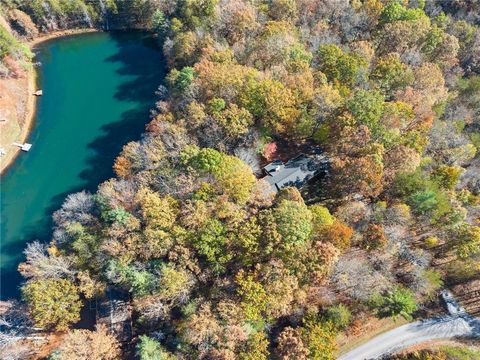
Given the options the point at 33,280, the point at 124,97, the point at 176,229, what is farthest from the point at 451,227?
the point at 124,97

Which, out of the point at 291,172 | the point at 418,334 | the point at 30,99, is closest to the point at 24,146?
the point at 30,99

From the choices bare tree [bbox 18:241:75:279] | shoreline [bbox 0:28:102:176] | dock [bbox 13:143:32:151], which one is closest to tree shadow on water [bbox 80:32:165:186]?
dock [bbox 13:143:32:151]

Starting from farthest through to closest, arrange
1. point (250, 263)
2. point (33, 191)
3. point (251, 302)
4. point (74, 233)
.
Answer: point (33, 191) < point (74, 233) < point (250, 263) < point (251, 302)

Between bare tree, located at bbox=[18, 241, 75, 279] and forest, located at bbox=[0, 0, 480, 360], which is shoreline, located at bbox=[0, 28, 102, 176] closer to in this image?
forest, located at bbox=[0, 0, 480, 360]

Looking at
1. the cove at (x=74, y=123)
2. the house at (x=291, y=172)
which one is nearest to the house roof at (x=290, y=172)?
the house at (x=291, y=172)

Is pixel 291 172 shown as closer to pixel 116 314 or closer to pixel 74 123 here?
pixel 116 314

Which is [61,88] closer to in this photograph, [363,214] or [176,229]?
[176,229]

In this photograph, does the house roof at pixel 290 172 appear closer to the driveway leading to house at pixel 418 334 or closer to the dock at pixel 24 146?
the driveway leading to house at pixel 418 334
